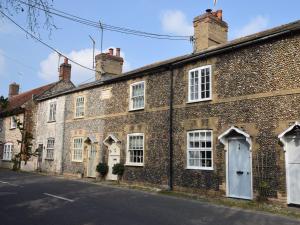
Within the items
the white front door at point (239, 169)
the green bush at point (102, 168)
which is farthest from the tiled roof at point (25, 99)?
the white front door at point (239, 169)

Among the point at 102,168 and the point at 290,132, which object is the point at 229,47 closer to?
the point at 290,132

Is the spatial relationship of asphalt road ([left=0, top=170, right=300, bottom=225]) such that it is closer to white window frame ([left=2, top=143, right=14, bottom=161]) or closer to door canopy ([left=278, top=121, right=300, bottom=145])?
door canopy ([left=278, top=121, right=300, bottom=145])

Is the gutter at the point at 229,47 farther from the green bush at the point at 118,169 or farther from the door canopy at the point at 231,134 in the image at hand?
the green bush at the point at 118,169

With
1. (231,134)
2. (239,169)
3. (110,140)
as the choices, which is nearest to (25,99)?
(110,140)

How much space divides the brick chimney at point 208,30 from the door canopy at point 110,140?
7.08 meters

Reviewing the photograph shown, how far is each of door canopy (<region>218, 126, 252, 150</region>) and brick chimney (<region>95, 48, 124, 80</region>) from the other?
14094 mm

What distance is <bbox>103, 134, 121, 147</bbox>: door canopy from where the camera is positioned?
19844mm

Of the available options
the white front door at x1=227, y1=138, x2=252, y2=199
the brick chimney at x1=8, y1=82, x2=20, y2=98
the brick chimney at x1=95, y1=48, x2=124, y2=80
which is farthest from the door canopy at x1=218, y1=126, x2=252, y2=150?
the brick chimney at x1=8, y1=82, x2=20, y2=98

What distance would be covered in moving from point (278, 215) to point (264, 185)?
2063 mm

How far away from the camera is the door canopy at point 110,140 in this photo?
19844 mm

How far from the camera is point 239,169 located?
44.2 ft

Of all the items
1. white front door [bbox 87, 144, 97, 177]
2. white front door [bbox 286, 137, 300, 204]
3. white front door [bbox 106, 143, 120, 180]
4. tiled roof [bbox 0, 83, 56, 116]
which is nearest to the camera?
white front door [bbox 286, 137, 300, 204]

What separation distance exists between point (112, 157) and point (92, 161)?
7.99 ft

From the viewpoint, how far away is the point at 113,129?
20469mm
